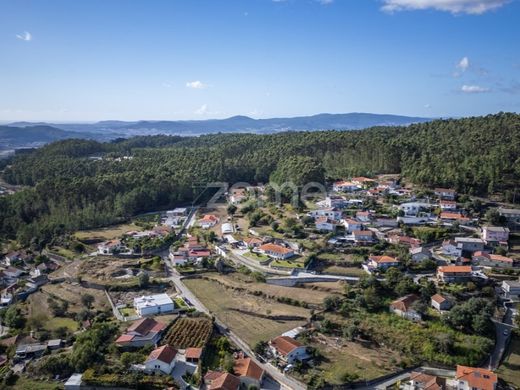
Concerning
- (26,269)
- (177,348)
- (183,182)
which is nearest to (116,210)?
(183,182)

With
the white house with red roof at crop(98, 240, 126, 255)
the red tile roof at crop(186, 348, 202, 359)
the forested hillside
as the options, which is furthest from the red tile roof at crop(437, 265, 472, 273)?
the white house with red roof at crop(98, 240, 126, 255)

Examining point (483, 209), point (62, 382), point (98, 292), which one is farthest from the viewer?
point (483, 209)

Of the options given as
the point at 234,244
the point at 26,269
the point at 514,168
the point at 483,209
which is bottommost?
the point at 26,269

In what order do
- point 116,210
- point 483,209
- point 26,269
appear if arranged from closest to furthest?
point 26,269 < point 483,209 < point 116,210

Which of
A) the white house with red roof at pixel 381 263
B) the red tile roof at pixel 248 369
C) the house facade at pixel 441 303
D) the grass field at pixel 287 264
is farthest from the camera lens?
the grass field at pixel 287 264

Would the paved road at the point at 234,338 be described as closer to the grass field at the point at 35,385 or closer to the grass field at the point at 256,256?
the grass field at the point at 256,256

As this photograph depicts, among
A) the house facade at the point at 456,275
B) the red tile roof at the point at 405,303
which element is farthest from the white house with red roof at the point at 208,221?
the house facade at the point at 456,275

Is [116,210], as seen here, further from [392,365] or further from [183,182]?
[392,365]
